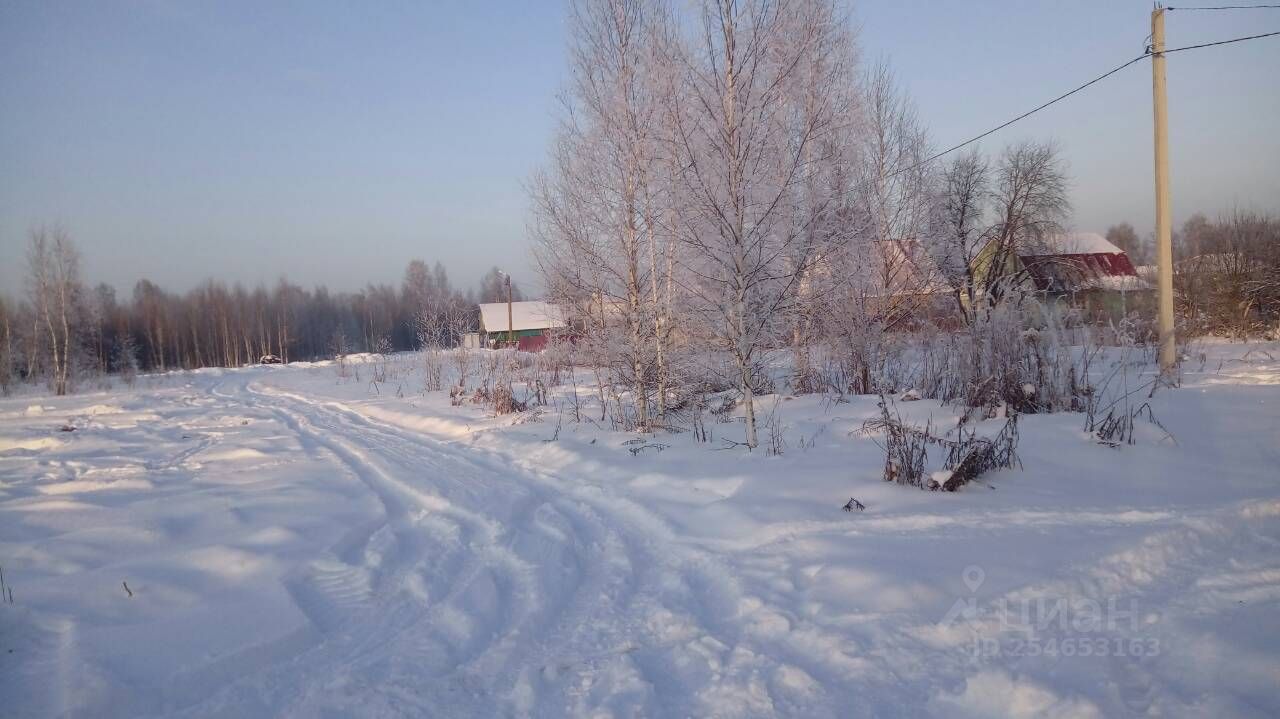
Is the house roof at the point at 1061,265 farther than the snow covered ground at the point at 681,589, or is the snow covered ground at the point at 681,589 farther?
the house roof at the point at 1061,265

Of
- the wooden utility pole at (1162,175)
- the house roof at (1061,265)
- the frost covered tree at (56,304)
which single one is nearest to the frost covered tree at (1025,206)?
the house roof at (1061,265)

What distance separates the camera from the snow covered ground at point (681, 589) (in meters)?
2.67

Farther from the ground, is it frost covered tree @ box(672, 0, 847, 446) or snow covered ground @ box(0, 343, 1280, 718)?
frost covered tree @ box(672, 0, 847, 446)

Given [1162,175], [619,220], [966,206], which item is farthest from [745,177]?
[966,206]

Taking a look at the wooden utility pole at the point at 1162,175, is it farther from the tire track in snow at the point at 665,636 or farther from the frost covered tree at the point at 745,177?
the tire track in snow at the point at 665,636

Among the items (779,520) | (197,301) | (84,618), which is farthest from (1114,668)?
(197,301)

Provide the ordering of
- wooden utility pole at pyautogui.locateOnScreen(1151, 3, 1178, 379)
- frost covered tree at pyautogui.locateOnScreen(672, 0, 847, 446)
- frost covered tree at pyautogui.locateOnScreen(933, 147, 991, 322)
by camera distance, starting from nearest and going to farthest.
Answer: frost covered tree at pyautogui.locateOnScreen(672, 0, 847, 446) → wooden utility pole at pyautogui.locateOnScreen(1151, 3, 1178, 379) → frost covered tree at pyautogui.locateOnScreen(933, 147, 991, 322)

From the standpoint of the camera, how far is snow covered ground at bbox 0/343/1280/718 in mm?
2666

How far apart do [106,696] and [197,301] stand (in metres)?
82.1

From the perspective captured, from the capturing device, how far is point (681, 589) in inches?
152

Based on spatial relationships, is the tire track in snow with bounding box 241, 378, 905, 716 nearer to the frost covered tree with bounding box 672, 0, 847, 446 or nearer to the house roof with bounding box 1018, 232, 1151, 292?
the frost covered tree with bounding box 672, 0, 847, 446

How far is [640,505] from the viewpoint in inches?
225

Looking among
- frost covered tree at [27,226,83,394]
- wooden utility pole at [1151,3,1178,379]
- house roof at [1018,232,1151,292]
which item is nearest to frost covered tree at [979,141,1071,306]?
house roof at [1018,232,1151,292]

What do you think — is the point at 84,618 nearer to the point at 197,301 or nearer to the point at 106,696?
the point at 106,696
